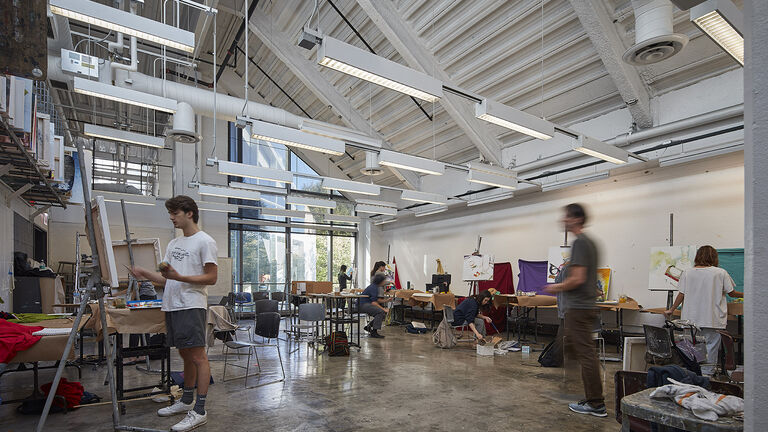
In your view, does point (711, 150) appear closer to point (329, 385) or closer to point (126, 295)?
point (329, 385)

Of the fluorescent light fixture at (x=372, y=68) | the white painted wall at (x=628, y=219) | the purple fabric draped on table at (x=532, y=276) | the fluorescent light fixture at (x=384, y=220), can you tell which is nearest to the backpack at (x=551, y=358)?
the white painted wall at (x=628, y=219)

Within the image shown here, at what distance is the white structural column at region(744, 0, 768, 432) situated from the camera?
108 cm

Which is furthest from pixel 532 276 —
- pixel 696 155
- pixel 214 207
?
pixel 214 207

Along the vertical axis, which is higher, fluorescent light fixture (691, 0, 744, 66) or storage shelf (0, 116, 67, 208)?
fluorescent light fixture (691, 0, 744, 66)

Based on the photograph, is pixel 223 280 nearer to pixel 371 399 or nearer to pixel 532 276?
pixel 532 276

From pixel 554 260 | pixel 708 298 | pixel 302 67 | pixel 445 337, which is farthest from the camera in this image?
pixel 302 67

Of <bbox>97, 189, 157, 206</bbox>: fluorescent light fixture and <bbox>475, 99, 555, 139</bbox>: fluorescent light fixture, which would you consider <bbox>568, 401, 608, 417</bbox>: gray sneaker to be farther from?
<bbox>97, 189, 157, 206</bbox>: fluorescent light fixture

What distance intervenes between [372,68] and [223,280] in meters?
9.19

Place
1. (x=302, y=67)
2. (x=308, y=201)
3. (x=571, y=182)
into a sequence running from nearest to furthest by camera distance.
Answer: (x=571, y=182) < (x=302, y=67) < (x=308, y=201)

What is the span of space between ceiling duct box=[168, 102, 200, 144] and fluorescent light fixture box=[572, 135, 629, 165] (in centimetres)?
556

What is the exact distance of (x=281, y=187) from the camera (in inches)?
524

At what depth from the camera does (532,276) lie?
9.41m

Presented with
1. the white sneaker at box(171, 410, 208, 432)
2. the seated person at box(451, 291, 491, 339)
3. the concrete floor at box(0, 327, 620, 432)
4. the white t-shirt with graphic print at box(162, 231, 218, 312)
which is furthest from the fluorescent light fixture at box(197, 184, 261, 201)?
the white sneaker at box(171, 410, 208, 432)

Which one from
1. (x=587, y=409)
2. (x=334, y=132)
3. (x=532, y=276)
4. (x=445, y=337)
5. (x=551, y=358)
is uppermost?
(x=334, y=132)
